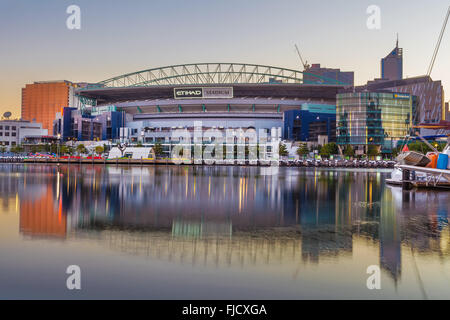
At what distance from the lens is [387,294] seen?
8211 mm

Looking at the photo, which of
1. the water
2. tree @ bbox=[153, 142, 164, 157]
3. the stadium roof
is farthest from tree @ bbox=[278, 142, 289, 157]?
the water

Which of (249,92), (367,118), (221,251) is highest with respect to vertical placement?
(249,92)

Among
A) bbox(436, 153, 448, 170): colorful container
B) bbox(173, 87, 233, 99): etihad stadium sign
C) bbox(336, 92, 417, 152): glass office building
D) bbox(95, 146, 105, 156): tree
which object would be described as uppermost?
bbox(173, 87, 233, 99): etihad stadium sign

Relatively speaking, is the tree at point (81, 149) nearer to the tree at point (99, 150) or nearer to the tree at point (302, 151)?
the tree at point (99, 150)

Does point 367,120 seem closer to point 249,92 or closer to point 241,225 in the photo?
point 249,92

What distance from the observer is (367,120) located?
476ft

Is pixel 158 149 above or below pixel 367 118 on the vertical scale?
below

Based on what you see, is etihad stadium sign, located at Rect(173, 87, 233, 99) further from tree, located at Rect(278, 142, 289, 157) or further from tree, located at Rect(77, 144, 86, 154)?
tree, located at Rect(77, 144, 86, 154)

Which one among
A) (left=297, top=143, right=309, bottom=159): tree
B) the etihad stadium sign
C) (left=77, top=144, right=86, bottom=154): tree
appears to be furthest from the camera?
the etihad stadium sign

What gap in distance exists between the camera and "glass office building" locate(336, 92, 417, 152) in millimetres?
144750

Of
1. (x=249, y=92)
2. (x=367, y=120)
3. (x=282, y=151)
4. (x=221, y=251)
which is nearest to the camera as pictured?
(x=221, y=251)

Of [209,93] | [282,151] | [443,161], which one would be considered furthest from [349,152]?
[443,161]

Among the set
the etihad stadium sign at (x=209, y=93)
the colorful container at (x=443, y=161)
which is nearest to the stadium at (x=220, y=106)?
the etihad stadium sign at (x=209, y=93)

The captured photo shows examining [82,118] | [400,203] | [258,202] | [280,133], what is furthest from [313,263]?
[82,118]
